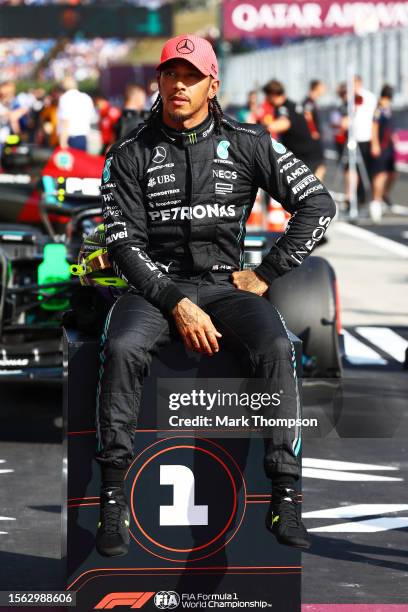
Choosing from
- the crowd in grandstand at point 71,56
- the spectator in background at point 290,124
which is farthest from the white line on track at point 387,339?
the crowd in grandstand at point 71,56

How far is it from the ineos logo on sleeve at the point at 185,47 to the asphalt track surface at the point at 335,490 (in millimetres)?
1948

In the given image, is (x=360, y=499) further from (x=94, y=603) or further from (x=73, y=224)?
(x=73, y=224)

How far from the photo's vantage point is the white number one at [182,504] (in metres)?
5.20

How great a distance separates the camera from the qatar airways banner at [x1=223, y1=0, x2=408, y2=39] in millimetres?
47125

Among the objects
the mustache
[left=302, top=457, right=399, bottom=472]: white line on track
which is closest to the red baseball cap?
the mustache

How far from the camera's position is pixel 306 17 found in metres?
48.5

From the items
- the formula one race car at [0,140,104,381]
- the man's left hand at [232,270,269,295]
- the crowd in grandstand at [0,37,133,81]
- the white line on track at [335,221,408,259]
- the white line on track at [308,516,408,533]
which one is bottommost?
the crowd in grandstand at [0,37,133,81]

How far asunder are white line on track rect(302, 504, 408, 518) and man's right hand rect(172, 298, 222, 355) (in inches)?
77.6

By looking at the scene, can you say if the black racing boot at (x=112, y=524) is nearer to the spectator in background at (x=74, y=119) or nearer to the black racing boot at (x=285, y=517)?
the black racing boot at (x=285, y=517)

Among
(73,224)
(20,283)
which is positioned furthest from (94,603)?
(73,224)

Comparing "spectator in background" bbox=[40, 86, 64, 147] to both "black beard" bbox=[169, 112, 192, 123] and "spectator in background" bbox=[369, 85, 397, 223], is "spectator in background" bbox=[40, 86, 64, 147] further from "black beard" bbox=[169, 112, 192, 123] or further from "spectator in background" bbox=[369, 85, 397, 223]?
"black beard" bbox=[169, 112, 192, 123]

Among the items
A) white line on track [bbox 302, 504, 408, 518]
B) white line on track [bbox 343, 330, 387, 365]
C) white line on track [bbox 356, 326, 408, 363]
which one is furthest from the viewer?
white line on track [bbox 356, 326, 408, 363]

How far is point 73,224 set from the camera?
33.4ft

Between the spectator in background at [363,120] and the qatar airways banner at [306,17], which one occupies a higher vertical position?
the qatar airways banner at [306,17]
